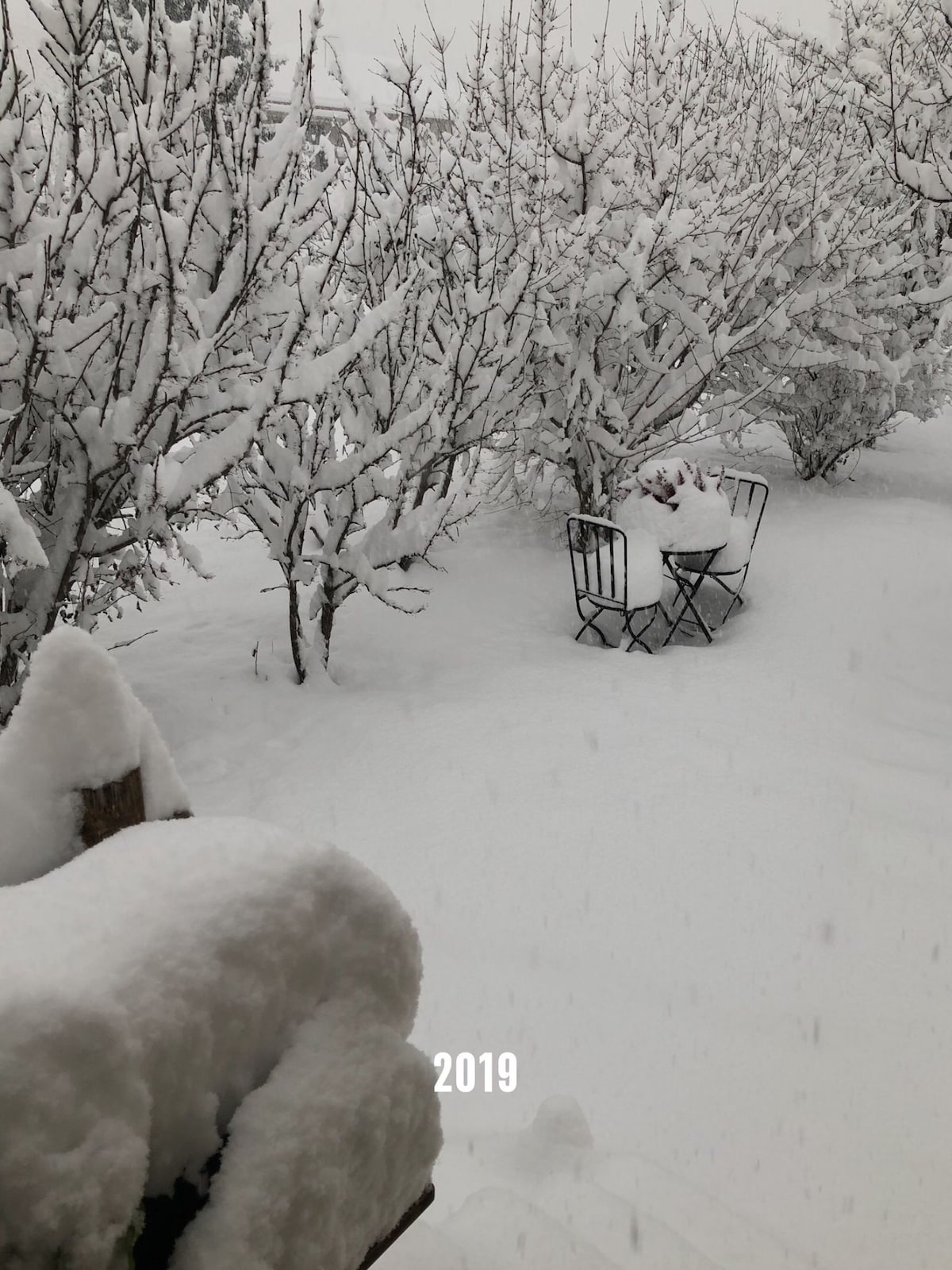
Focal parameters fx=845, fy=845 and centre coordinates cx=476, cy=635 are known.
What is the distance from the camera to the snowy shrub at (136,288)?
314cm

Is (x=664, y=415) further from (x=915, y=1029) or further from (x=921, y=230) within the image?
(x=915, y=1029)

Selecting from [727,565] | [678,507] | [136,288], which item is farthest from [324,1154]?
[727,565]

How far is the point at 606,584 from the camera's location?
227 inches

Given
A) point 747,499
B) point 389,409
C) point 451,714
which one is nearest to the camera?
point 451,714

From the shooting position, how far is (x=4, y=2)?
2.77 metres

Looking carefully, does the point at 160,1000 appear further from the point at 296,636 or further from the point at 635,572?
the point at 635,572

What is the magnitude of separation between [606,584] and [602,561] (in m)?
0.18

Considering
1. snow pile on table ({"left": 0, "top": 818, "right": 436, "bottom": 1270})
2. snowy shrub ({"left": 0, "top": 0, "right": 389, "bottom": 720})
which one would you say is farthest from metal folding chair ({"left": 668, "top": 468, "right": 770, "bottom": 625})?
snow pile on table ({"left": 0, "top": 818, "right": 436, "bottom": 1270})

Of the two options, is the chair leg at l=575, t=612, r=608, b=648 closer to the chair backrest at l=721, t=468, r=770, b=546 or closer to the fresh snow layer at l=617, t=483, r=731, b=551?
the fresh snow layer at l=617, t=483, r=731, b=551

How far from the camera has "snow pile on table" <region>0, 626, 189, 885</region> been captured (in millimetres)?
844

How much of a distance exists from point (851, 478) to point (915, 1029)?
7856mm

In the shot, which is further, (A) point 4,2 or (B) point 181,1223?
(A) point 4,2

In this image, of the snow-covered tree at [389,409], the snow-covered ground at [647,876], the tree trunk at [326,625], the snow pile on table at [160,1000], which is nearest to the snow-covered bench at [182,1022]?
the snow pile on table at [160,1000]

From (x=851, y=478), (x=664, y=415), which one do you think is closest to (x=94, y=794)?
(x=664, y=415)
